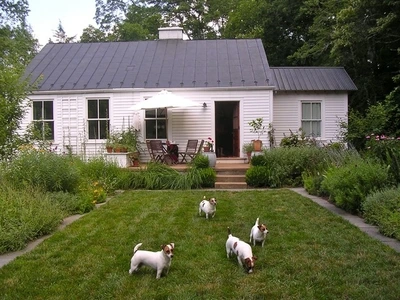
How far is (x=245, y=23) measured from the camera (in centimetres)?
2609

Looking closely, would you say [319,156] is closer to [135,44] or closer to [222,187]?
[222,187]

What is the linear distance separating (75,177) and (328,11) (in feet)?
52.0

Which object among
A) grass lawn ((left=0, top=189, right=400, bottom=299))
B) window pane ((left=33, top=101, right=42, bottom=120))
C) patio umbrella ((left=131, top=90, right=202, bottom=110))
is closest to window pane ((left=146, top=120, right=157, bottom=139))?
patio umbrella ((left=131, top=90, right=202, bottom=110))

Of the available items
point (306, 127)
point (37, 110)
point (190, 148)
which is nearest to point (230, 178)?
point (190, 148)

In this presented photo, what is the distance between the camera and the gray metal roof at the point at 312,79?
15539 mm

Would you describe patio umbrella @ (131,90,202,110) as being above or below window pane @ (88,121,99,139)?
above

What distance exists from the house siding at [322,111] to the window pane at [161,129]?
A: 415 cm

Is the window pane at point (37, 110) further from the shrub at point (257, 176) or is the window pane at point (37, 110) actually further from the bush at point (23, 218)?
the bush at point (23, 218)

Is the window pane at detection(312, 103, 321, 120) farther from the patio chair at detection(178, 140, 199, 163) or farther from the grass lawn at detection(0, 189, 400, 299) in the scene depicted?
the grass lawn at detection(0, 189, 400, 299)

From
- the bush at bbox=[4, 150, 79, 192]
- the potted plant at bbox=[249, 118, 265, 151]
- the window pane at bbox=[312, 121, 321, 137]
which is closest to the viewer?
the bush at bbox=[4, 150, 79, 192]

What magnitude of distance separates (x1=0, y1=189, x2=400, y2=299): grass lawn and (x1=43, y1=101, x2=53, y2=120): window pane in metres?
8.27

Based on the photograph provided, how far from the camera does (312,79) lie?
16.1 meters

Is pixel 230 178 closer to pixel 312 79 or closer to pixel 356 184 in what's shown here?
pixel 356 184

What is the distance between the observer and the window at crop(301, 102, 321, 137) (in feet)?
51.8
